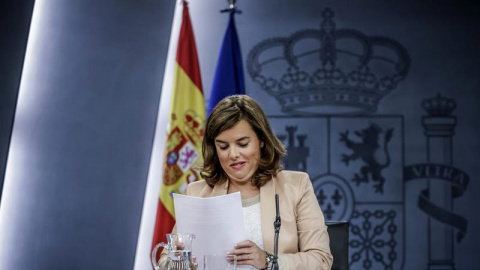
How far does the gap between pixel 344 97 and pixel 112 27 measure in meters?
1.71

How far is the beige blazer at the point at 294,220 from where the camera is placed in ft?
7.63

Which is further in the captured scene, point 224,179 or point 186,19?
point 186,19

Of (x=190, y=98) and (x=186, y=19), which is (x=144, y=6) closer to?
(x=186, y=19)

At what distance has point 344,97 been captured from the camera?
493 cm

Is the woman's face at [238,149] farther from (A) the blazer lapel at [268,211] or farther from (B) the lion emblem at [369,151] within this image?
(B) the lion emblem at [369,151]

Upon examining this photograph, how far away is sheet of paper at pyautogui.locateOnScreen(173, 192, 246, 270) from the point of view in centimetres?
Answer: 210

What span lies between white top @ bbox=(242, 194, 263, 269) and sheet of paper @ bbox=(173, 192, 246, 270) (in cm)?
29

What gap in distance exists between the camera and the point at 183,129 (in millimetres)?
4637

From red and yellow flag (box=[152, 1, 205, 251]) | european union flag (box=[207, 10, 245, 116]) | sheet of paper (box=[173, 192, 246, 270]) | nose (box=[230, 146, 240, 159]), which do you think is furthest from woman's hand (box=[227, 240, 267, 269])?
european union flag (box=[207, 10, 245, 116])

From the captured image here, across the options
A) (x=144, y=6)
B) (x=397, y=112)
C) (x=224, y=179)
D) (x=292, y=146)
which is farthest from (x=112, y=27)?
(x=224, y=179)

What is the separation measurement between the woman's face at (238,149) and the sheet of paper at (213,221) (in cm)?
34

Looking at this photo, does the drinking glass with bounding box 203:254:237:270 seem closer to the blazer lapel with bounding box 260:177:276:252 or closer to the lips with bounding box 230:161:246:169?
the blazer lapel with bounding box 260:177:276:252

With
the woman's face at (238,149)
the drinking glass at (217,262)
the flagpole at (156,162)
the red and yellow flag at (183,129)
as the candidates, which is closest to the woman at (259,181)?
the woman's face at (238,149)

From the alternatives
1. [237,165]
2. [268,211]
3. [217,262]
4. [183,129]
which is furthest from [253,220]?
[183,129]
